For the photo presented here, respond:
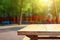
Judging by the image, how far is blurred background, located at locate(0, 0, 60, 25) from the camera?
33197 mm

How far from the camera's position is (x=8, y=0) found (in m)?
34.2

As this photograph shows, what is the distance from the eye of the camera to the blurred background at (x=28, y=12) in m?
33.2

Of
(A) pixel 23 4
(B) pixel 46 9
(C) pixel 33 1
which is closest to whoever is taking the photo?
(A) pixel 23 4

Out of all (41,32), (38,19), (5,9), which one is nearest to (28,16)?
(38,19)

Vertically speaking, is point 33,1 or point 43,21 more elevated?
point 33,1

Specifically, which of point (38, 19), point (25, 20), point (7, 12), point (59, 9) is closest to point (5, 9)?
point (7, 12)

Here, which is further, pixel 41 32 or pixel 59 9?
pixel 59 9

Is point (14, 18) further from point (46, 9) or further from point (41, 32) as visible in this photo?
point (41, 32)

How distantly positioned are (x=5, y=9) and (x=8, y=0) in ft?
8.49

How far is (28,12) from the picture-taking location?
127 ft

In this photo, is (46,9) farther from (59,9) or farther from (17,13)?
(17,13)

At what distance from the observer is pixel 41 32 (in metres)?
3.39

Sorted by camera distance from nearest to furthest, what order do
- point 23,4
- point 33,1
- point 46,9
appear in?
1. point 23,4
2. point 33,1
3. point 46,9

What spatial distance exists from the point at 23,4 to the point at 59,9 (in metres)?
8.19
